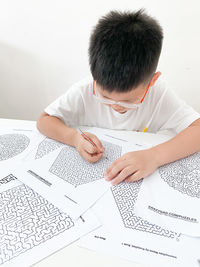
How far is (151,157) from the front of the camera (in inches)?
21.5

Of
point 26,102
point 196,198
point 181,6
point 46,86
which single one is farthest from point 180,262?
point 26,102

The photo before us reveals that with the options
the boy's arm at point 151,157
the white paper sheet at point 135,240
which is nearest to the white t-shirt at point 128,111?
the boy's arm at point 151,157

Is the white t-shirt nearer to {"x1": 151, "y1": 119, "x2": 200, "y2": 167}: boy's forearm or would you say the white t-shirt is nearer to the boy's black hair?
{"x1": 151, "y1": 119, "x2": 200, "y2": 167}: boy's forearm

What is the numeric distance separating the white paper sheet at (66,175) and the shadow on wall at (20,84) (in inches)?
35.5

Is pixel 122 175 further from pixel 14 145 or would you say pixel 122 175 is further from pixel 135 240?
pixel 14 145

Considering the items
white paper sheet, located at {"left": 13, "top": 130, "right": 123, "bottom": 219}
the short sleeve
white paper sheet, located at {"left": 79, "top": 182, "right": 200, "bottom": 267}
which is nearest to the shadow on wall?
the short sleeve

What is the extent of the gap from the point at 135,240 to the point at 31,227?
0.19m

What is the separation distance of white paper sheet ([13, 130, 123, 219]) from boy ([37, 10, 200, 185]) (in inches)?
1.0

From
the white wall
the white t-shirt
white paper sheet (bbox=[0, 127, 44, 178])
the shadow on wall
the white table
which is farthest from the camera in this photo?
the shadow on wall

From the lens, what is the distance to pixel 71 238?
359 millimetres

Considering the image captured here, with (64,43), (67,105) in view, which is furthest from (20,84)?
(67,105)

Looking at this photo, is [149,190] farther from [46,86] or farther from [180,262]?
[46,86]

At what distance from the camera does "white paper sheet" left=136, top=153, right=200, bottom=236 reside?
392 millimetres

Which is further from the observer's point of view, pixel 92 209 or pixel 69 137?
pixel 69 137
